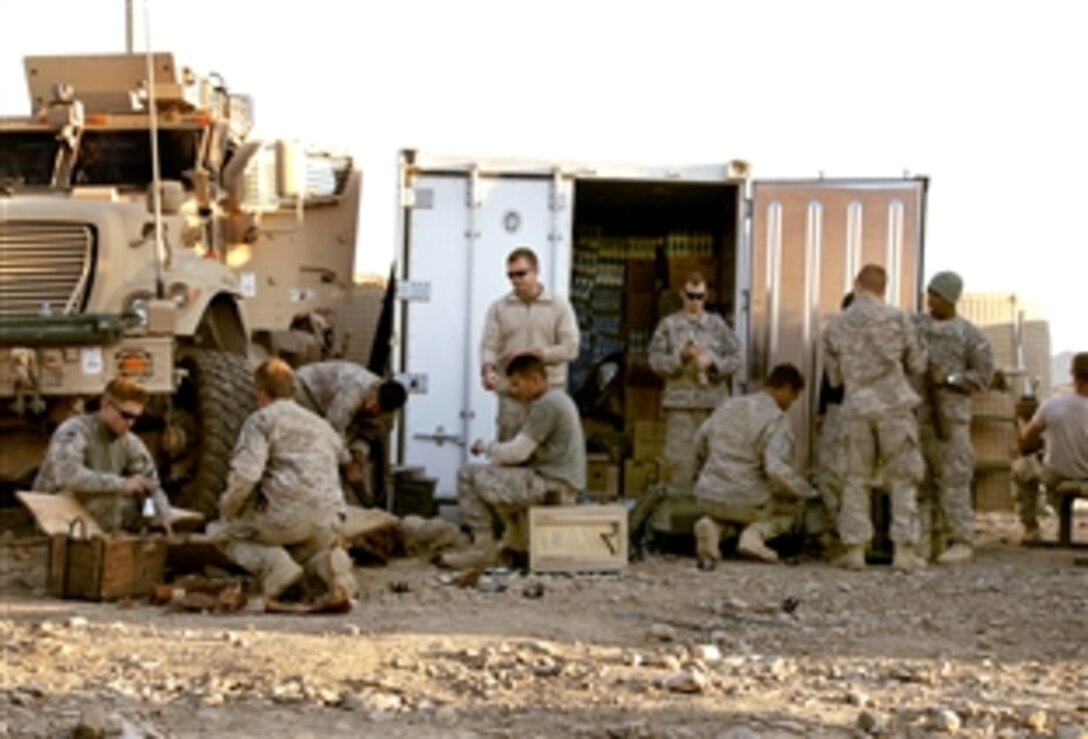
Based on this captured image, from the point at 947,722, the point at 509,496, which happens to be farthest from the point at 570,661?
the point at 509,496

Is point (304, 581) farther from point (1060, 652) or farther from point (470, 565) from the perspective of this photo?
point (1060, 652)

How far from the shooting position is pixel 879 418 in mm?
9969

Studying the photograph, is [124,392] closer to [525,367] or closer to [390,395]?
[390,395]

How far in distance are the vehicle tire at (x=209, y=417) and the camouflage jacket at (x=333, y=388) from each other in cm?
33

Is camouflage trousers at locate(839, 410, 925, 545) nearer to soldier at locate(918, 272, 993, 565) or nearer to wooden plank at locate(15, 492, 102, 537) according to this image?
soldier at locate(918, 272, 993, 565)

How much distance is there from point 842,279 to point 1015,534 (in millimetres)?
2979

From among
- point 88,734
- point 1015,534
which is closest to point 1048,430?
point 1015,534

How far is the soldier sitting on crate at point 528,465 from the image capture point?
9406 millimetres

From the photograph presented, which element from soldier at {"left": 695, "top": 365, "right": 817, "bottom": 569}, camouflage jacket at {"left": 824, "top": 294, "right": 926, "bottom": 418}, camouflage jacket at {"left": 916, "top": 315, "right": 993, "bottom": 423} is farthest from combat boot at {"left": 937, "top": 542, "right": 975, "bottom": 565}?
camouflage jacket at {"left": 824, "top": 294, "right": 926, "bottom": 418}

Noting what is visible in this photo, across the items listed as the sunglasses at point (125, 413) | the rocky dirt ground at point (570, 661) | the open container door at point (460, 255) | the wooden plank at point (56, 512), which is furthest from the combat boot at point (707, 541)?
the wooden plank at point (56, 512)

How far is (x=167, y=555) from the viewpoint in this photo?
27.9 ft

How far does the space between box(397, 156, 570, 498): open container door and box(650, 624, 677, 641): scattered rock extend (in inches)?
170

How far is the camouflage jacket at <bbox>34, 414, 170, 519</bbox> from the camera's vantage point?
8398 mm

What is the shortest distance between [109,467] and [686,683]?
3.90 meters
